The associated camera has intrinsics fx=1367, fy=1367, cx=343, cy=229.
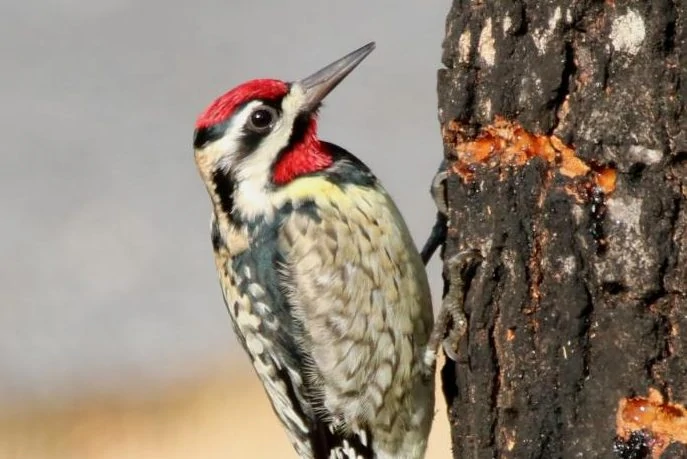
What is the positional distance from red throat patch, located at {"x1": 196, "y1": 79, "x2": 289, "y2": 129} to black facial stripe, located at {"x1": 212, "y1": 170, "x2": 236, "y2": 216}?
0.18 metres

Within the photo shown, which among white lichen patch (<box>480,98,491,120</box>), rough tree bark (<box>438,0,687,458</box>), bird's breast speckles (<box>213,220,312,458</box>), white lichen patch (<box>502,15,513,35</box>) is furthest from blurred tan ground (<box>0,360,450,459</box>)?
white lichen patch (<box>502,15,513,35</box>)

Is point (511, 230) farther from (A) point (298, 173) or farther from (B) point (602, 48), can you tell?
(A) point (298, 173)

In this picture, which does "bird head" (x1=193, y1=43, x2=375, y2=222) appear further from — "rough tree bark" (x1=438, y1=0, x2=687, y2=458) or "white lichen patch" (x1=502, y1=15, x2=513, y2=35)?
"white lichen patch" (x1=502, y1=15, x2=513, y2=35)

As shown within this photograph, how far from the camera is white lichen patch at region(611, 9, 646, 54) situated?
2947 mm

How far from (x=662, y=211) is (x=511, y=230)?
422 millimetres

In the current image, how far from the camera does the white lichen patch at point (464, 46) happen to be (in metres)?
3.28

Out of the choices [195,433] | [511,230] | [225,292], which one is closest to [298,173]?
[225,292]

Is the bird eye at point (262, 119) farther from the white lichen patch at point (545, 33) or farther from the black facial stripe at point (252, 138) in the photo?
the white lichen patch at point (545, 33)

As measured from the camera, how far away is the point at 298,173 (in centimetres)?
404

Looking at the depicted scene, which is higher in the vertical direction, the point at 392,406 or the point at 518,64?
the point at 518,64

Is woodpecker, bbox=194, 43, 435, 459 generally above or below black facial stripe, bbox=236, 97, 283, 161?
below

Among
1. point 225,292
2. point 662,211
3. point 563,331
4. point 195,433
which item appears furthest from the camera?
point 195,433

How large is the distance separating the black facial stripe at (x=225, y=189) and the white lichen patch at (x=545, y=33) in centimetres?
129

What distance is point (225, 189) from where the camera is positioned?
13.6 feet
